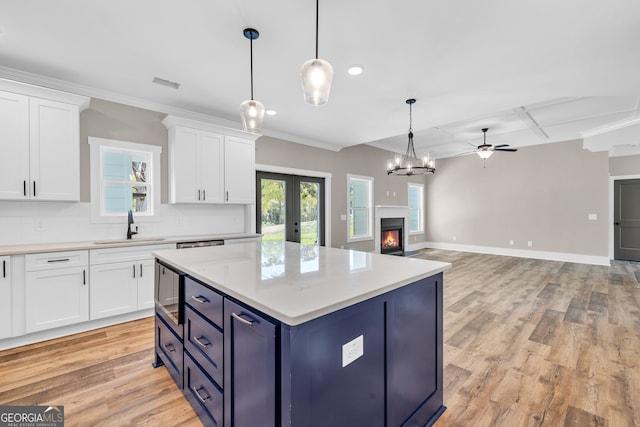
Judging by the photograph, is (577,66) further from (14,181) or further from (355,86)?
(14,181)

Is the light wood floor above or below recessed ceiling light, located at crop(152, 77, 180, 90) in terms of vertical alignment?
below

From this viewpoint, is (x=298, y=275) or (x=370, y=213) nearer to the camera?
(x=298, y=275)

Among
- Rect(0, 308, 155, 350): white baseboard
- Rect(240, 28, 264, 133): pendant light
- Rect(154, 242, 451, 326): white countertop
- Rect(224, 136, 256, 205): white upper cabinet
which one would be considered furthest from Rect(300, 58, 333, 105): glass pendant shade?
Rect(0, 308, 155, 350): white baseboard

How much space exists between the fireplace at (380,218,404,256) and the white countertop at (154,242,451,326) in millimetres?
5229

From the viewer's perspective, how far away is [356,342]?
4.07ft

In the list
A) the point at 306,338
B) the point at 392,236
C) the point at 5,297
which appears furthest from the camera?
the point at 392,236

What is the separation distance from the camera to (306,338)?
105 cm

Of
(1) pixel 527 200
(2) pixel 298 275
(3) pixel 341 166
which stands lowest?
(2) pixel 298 275

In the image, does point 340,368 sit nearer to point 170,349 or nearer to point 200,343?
point 200,343

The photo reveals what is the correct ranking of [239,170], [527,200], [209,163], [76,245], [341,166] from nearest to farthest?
[76,245] → [209,163] → [239,170] → [341,166] → [527,200]

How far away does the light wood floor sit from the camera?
1816 millimetres

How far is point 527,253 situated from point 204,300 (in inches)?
327

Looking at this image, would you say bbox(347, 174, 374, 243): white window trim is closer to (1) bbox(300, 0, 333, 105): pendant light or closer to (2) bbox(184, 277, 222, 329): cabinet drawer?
(1) bbox(300, 0, 333, 105): pendant light

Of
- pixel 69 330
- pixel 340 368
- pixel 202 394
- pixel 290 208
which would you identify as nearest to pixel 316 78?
pixel 340 368
